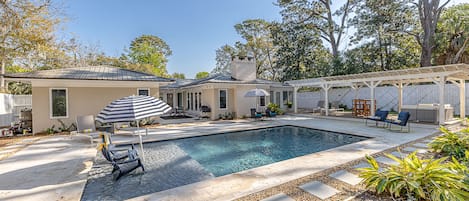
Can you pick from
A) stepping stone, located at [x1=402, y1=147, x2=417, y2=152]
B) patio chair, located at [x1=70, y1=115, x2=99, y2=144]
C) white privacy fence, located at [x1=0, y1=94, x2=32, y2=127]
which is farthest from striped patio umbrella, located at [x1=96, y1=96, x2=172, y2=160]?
white privacy fence, located at [x1=0, y1=94, x2=32, y2=127]

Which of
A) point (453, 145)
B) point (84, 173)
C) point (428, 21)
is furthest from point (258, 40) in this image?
point (84, 173)

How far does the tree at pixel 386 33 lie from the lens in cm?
2038

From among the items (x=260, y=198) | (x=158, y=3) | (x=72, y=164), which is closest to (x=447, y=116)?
(x=260, y=198)

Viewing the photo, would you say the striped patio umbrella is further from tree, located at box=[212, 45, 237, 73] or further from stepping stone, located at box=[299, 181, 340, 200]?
tree, located at box=[212, 45, 237, 73]

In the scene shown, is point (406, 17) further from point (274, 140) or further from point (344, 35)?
point (274, 140)

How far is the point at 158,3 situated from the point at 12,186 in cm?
→ 1670

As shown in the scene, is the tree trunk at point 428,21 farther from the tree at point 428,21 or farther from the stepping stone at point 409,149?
the stepping stone at point 409,149

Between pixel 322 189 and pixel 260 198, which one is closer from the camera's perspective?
pixel 260 198

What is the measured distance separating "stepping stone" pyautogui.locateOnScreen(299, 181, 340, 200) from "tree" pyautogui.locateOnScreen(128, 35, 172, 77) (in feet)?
106

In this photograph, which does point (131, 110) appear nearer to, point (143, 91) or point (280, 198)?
point (280, 198)

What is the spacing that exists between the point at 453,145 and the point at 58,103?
16.3 meters

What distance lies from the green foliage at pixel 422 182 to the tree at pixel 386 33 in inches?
895

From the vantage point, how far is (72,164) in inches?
219

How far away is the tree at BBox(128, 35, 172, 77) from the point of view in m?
34.2
